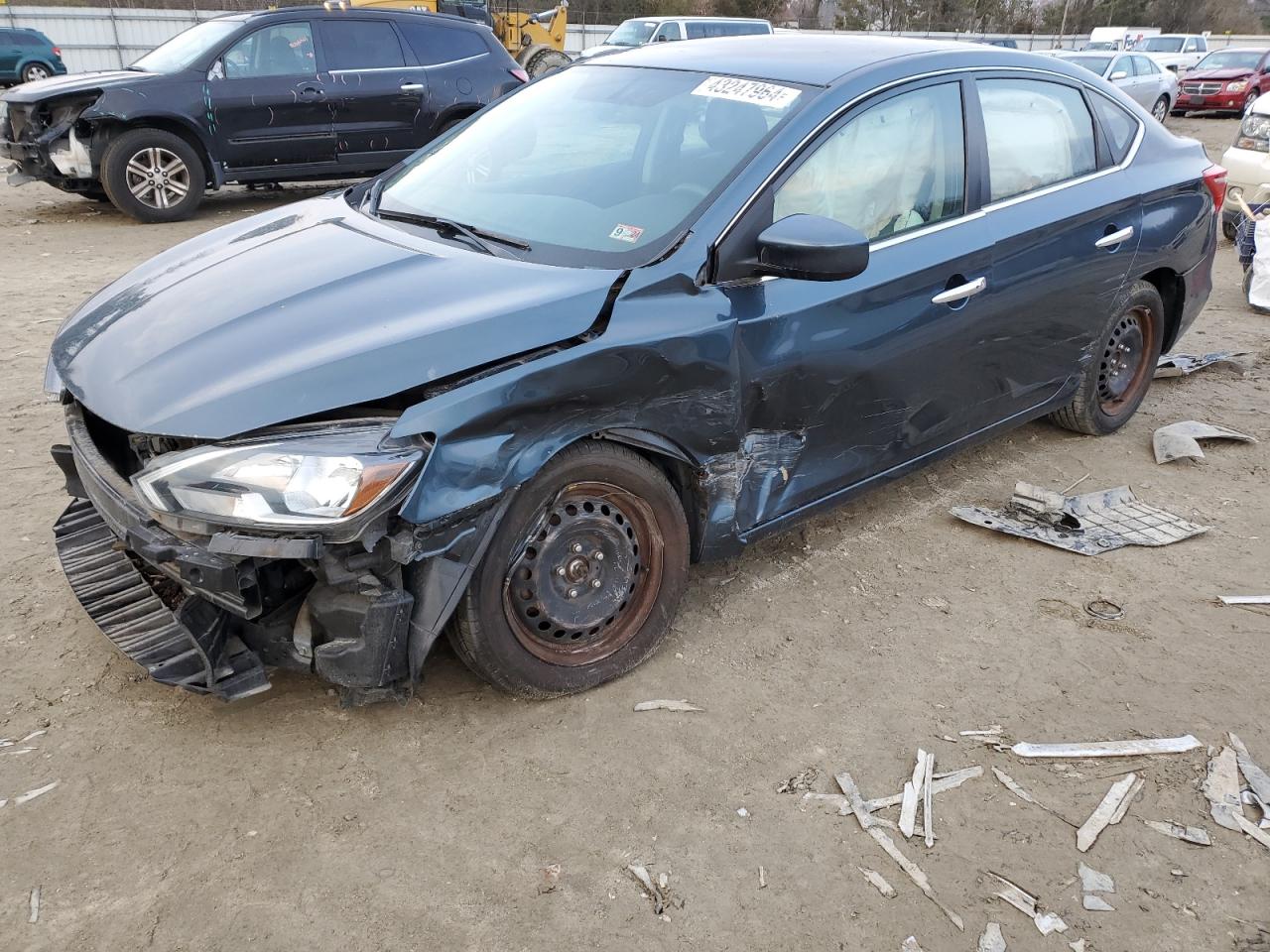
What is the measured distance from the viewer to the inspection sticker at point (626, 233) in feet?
9.95

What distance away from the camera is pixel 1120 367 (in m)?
4.99

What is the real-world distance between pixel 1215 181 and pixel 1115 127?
31.8 inches

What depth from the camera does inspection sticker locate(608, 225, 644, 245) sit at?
3033 millimetres

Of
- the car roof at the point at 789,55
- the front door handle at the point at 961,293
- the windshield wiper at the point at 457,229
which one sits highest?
the car roof at the point at 789,55

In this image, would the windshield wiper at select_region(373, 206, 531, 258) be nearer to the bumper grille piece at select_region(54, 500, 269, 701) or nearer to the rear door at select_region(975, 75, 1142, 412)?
the bumper grille piece at select_region(54, 500, 269, 701)

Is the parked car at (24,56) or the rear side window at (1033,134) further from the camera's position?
the parked car at (24,56)

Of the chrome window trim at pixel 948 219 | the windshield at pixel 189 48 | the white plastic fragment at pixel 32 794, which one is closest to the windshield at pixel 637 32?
the windshield at pixel 189 48

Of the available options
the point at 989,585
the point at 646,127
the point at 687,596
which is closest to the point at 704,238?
the point at 646,127

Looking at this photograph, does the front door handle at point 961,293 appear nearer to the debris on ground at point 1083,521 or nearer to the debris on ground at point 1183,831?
the debris on ground at point 1083,521

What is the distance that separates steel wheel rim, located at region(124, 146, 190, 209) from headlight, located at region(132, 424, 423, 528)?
321 inches

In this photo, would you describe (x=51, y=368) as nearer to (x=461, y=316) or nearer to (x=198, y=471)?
(x=198, y=471)

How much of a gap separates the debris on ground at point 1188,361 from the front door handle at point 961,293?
278 cm

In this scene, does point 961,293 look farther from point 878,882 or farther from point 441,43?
point 441,43

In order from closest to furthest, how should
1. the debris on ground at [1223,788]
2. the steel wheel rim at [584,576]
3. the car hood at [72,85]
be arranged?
the debris on ground at [1223,788] → the steel wheel rim at [584,576] → the car hood at [72,85]
